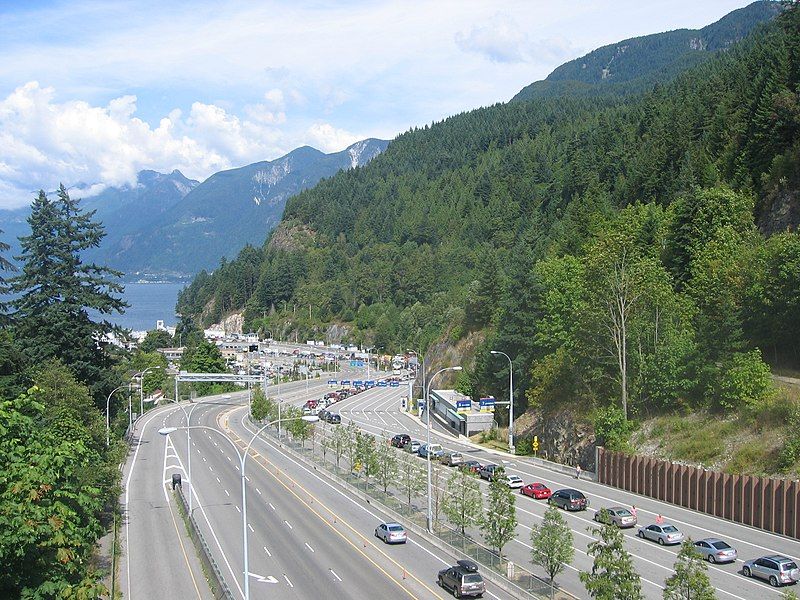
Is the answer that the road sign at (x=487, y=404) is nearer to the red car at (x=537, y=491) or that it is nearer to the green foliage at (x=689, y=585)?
the red car at (x=537, y=491)

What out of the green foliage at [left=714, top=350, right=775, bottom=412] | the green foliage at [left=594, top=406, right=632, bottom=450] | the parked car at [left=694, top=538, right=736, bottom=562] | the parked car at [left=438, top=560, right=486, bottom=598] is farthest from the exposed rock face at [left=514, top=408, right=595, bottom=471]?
the parked car at [left=438, top=560, right=486, bottom=598]

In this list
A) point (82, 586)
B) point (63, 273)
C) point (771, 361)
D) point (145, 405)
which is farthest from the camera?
point (145, 405)

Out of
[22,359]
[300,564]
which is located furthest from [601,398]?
[22,359]

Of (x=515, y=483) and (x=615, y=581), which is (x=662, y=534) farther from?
(x=515, y=483)

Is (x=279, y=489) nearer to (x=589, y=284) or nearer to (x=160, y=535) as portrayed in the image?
(x=160, y=535)

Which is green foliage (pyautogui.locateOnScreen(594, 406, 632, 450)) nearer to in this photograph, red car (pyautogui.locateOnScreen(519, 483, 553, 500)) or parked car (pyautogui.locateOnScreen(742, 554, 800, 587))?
red car (pyautogui.locateOnScreen(519, 483, 553, 500))
